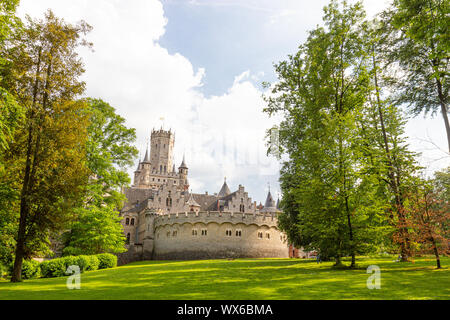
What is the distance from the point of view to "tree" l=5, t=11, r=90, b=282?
51.9 ft

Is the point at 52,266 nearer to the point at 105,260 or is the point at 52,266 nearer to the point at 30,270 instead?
the point at 30,270

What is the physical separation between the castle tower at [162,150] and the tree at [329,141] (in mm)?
77994

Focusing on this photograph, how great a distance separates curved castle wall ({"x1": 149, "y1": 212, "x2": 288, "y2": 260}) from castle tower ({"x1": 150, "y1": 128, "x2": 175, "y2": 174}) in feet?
195

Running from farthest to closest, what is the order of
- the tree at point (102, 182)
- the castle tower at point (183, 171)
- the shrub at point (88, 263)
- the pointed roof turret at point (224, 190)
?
the castle tower at point (183, 171) → the pointed roof turret at point (224, 190) → the tree at point (102, 182) → the shrub at point (88, 263)

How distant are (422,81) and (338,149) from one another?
6396 mm

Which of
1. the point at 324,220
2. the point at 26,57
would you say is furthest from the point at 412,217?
the point at 26,57

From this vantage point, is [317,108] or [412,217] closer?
[412,217]

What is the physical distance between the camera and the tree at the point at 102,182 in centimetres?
2611

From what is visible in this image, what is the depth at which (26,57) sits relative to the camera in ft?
53.7

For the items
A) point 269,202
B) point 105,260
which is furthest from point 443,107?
point 269,202

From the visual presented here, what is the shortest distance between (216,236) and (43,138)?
30.9m

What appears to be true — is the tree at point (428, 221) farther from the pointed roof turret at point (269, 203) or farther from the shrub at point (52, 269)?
the pointed roof turret at point (269, 203)

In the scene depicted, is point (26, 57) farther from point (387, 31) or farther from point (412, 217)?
point (412, 217)

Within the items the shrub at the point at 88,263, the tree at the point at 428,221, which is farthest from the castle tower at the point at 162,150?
the tree at the point at 428,221
